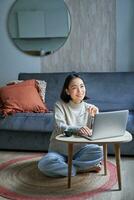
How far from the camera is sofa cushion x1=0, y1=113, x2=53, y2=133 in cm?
354

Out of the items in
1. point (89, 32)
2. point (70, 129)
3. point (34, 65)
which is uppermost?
point (89, 32)

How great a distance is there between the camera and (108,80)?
4125 millimetres

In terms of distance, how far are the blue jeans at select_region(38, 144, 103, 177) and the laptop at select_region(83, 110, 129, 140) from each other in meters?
0.42

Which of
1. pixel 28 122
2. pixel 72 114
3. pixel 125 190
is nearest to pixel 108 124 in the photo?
pixel 72 114

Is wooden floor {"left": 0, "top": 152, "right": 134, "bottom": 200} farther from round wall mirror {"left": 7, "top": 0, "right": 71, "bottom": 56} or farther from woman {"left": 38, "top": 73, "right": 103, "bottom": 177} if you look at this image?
round wall mirror {"left": 7, "top": 0, "right": 71, "bottom": 56}

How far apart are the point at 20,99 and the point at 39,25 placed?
1.19 metres

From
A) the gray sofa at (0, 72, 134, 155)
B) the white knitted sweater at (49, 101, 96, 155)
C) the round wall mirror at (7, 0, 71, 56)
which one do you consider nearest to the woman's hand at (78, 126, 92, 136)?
the white knitted sweater at (49, 101, 96, 155)

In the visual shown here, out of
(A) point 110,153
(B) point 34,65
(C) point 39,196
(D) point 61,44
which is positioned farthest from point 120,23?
(C) point 39,196

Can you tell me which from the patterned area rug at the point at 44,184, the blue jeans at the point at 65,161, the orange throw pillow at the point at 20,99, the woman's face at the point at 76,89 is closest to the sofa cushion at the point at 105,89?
the orange throw pillow at the point at 20,99

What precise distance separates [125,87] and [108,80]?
222mm

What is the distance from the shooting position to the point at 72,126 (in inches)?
107

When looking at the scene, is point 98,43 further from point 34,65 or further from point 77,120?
point 77,120

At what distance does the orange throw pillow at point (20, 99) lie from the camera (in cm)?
384

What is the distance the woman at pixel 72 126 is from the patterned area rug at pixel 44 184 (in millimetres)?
93
